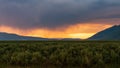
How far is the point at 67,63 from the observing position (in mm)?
34406

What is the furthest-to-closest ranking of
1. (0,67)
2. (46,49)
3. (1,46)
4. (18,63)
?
(1,46)
(46,49)
(18,63)
(0,67)

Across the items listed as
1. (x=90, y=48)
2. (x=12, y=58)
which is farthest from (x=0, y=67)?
(x=90, y=48)

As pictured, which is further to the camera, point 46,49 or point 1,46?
point 1,46

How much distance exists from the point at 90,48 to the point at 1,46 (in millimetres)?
11237

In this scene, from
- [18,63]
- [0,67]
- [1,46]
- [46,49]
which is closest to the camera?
[0,67]

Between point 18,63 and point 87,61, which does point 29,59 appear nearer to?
point 18,63

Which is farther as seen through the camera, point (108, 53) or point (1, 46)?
point (1, 46)

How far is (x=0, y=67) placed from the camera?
32.7 meters

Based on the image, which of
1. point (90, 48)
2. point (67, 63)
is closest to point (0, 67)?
point (67, 63)

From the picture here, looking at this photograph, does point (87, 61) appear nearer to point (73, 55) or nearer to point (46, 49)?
point (73, 55)

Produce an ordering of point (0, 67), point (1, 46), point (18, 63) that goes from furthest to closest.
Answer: point (1, 46) < point (18, 63) < point (0, 67)

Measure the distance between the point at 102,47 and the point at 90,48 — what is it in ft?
4.67

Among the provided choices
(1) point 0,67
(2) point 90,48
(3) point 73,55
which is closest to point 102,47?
(2) point 90,48

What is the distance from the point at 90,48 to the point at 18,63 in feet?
26.2
